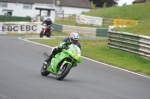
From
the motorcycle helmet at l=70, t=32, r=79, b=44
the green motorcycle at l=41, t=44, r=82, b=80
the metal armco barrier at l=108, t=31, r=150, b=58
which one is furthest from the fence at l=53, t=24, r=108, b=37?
the motorcycle helmet at l=70, t=32, r=79, b=44

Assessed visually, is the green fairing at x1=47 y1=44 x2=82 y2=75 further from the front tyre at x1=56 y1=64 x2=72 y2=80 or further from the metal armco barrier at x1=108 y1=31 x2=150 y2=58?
the metal armco barrier at x1=108 y1=31 x2=150 y2=58

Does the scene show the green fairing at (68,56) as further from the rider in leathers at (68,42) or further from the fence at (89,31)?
the fence at (89,31)

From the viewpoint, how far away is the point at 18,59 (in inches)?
690

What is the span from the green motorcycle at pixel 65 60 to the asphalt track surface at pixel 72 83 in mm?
277

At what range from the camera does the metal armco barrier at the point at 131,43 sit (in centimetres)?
2066

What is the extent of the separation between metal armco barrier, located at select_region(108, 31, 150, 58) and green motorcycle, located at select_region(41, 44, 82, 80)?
8280 mm

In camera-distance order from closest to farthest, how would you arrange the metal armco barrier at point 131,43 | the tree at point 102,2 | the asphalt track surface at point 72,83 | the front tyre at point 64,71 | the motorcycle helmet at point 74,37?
the asphalt track surface at point 72,83 < the front tyre at point 64,71 < the motorcycle helmet at point 74,37 < the metal armco barrier at point 131,43 < the tree at point 102,2

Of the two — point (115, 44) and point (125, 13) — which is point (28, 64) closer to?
point (115, 44)

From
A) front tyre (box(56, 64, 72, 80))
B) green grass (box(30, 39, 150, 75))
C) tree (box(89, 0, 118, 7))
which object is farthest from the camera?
tree (box(89, 0, 118, 7))

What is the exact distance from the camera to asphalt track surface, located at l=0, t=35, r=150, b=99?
9.51m

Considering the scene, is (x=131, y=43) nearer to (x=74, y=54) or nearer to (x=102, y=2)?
(x=74, y=54)

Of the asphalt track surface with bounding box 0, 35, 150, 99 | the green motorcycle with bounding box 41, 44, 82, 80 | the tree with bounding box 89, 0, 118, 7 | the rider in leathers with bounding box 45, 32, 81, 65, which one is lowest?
the asphalt track surface with bounding box 0, 35, 150, 99

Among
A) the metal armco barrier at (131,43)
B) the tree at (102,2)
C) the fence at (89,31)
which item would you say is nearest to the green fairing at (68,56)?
the metal armco barrier at (131,43)

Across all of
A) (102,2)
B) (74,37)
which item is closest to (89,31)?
(74,37)
